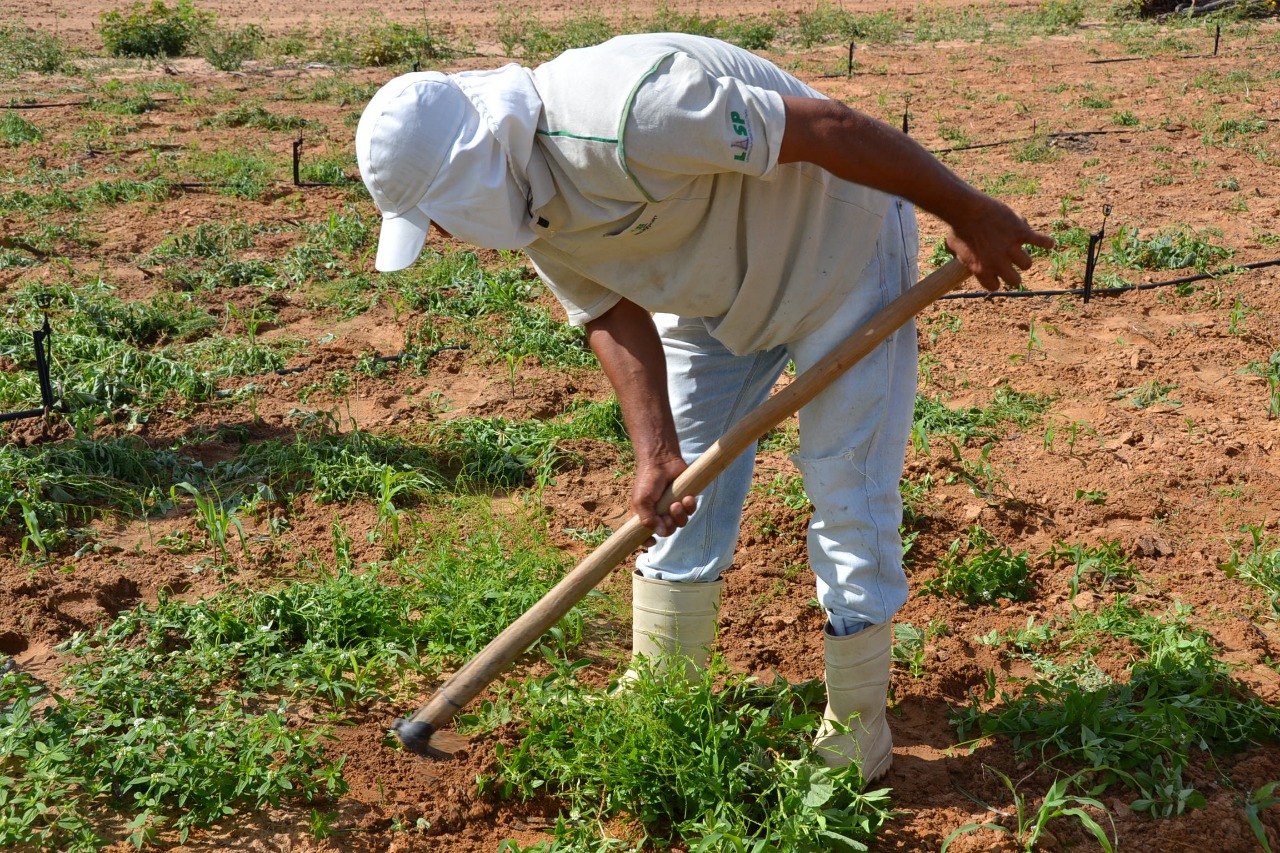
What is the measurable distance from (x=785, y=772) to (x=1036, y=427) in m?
2.17

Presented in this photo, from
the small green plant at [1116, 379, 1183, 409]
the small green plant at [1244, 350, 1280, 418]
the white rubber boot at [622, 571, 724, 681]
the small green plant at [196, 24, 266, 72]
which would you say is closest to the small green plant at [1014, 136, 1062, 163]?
the small green plant at [1244, 350, 1280, 418]

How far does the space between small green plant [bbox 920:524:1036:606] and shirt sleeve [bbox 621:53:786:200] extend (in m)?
1.74

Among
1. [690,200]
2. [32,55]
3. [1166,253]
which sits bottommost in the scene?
[1166,253]

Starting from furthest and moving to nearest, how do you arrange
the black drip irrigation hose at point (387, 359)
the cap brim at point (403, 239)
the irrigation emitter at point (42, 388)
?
1. the black drip irrigation hose at point (387, 359)
2. the irrigation emitter at point (42, 388)
3. the cap brim at point (403, 239)

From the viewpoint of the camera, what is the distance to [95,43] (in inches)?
511

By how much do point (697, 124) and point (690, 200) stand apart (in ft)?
0.70

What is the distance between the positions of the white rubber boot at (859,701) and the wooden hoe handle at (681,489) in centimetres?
50

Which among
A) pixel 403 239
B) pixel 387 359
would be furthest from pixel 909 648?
pixel 387 359

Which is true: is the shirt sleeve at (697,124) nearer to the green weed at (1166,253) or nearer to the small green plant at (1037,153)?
the green weed at (1166,253)

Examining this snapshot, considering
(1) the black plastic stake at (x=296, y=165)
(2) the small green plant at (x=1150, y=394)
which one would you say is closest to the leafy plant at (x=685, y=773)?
(2) the small green plant at (x=1150, y=394)

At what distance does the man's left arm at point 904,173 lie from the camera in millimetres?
1968

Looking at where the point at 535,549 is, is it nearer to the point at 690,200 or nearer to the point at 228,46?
the point at 690,200

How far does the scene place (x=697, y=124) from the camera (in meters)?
1.87

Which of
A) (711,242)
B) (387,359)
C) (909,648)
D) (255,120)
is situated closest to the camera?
(711,242)
